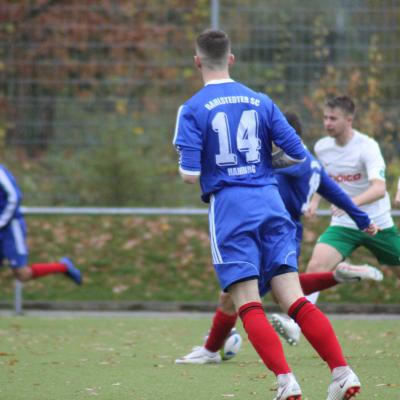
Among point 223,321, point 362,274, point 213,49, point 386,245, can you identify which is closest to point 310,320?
point 213,49

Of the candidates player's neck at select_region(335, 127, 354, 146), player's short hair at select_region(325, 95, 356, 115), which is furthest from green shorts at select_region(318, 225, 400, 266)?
player's short hair at select_region(325, 95, 356, 115)

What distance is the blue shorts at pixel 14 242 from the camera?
34.7ft

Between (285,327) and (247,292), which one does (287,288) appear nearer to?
(247,292)

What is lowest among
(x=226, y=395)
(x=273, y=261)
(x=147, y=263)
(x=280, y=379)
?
(x=147, y=263)

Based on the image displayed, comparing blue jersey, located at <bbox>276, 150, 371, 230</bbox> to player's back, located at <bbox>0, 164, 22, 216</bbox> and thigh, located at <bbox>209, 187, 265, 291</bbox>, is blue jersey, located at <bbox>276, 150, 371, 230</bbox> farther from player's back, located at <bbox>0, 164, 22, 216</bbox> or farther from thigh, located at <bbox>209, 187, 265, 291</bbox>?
player's back, located at <bbox>0, 164, 22, 216</bbox>

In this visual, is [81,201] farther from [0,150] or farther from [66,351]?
[66,351]

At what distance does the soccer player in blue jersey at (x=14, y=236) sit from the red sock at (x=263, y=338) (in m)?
4.75

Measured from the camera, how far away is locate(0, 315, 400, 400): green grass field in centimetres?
675

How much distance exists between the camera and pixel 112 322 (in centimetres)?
1189

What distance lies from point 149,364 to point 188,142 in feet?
8.66

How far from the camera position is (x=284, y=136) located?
6223mm

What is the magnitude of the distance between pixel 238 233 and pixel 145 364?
247 centimetres

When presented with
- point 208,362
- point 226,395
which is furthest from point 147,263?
point 226,395

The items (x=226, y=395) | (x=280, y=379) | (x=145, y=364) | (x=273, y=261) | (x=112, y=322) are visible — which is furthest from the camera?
(x=112, y=322)
